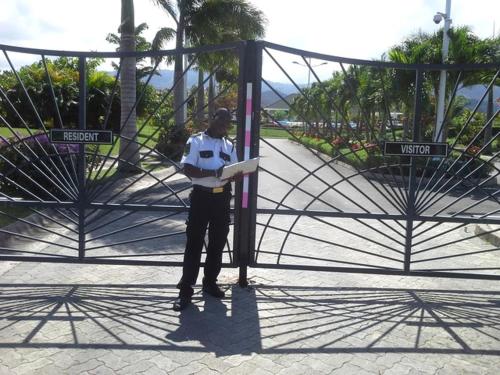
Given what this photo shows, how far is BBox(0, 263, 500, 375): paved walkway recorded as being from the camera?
3.73 m

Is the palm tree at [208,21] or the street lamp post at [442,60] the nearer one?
the street lamp post at [442,60]

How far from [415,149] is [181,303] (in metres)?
2.78

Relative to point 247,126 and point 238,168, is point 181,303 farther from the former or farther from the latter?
point 247,126

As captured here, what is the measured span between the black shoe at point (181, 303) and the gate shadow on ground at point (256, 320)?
0.16 ft

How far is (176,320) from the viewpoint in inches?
175

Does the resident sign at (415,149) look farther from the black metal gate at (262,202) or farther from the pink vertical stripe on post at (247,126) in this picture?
the pink vertical stripe on post at (247,126)

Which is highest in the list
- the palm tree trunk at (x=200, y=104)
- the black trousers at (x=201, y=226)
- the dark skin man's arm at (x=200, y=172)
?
the palm tree trunk at (x=200, y=104)

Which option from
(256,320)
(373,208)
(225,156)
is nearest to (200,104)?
(373,208)

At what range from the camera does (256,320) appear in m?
4.51

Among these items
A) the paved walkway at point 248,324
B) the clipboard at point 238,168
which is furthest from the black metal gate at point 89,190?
the clipboard at point 238,168

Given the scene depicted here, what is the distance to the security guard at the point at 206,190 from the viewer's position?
15.0ft

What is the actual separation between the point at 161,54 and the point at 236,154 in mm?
1210

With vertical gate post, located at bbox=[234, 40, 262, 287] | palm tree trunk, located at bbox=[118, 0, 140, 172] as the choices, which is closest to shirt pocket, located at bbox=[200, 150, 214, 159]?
vertical gate post, located at bbox=[234, 40, 262, 287]

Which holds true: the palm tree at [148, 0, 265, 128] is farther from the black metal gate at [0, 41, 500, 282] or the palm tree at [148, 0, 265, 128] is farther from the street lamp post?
the black metal gate at [0, 41, 500, 282]
